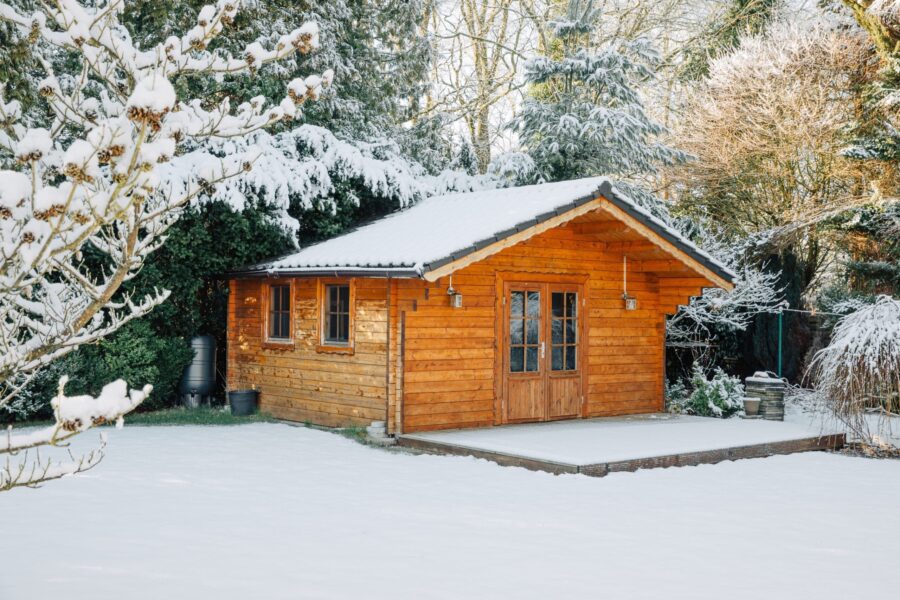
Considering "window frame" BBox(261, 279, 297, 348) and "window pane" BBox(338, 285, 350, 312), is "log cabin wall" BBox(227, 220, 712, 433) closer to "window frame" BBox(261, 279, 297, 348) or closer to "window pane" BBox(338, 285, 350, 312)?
"window frame" BBox(261, 279, 297, 348)

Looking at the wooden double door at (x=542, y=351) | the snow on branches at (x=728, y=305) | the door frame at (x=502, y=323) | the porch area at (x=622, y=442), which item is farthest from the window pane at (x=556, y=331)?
the snow on branches at (x=728, y=305)

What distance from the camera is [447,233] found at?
10.9 m

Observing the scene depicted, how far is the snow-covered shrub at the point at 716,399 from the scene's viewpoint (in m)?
13.8

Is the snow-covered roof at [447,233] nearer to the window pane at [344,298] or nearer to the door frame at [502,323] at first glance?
the window pane at [344,298]

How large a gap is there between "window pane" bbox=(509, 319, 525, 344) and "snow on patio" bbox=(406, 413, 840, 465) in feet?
3.52

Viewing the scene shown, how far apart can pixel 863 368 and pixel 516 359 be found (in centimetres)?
399

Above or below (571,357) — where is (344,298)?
above

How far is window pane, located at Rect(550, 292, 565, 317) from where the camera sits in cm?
1196

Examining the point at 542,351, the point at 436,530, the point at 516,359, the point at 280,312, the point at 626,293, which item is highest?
the point at 626,293

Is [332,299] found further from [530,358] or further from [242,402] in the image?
[530,358]

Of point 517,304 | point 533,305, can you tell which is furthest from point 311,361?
point 533,305

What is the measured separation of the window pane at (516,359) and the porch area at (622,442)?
0.73 metres

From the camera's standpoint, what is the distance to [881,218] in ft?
50.7

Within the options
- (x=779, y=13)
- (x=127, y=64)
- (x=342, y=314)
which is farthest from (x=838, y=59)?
(x=127, y=64)
